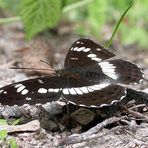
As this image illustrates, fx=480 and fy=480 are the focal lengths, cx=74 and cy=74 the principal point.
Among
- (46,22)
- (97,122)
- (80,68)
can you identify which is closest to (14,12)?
(46,22)

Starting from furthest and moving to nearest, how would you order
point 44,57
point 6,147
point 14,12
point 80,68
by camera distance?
point 14,12 → point 44,57 → point 80,68 → point 6,147

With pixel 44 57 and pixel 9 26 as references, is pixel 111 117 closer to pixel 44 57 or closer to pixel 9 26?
pixel 44 57

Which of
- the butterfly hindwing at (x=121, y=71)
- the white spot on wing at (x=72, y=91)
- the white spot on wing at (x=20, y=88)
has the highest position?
the butterfly hindwing at (x=121, y=71)

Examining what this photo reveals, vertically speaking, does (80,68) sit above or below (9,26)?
above

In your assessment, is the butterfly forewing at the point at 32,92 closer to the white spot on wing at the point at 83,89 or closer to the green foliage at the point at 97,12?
the white spot on wing at the point at 83,89

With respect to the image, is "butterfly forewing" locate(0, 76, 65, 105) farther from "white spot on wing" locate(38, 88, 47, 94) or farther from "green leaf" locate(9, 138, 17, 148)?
"green leaf" locate(9, 138, 17, 148)

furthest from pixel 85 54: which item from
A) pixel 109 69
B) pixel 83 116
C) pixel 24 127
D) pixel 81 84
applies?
pixel 24 127

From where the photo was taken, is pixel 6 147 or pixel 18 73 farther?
pixel 18 73

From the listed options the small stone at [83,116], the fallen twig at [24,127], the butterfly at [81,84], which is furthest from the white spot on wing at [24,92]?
the small stone at [83,116]
